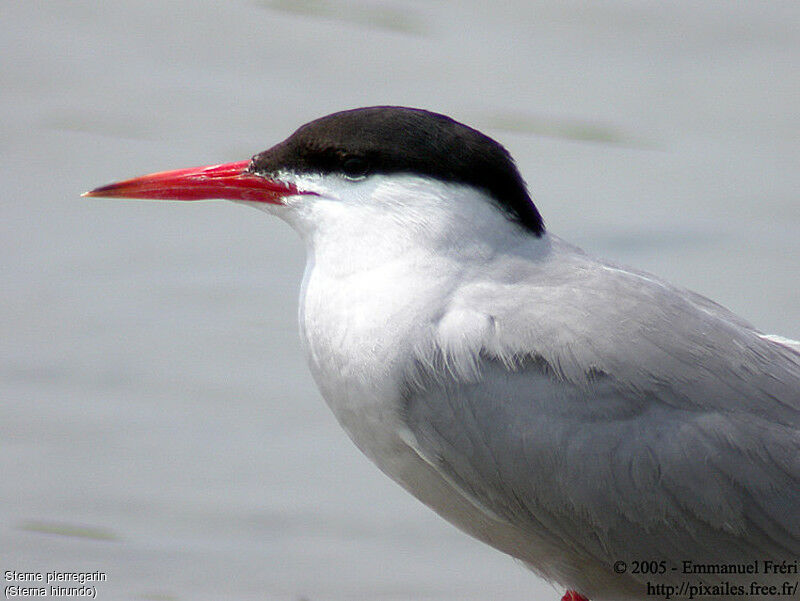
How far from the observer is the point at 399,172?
3.76 m

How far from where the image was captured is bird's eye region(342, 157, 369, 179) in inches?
149

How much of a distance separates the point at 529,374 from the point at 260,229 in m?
3.90

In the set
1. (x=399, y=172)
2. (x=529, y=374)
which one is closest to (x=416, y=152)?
(x=399, y=172)

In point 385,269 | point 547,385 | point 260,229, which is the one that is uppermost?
point 385,269

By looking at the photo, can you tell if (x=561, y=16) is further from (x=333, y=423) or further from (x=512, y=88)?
(x=333, y=423)

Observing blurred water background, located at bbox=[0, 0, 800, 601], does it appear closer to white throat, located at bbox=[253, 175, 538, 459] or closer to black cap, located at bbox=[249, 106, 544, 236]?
white throat, located at bbox=[253, 175, 538, 459]

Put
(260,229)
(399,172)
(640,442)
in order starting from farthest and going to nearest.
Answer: (260,229) < (399,172) < (640,442)

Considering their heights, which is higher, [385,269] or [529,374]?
[385,269]

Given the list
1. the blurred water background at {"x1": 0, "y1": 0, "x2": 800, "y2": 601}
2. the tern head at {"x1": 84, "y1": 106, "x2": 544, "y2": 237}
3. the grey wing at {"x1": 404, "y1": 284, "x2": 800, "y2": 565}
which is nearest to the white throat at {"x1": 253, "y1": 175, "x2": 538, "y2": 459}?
the tern head at {"x1": 84, "y1": 106, "x2": 544, "y2": 237}

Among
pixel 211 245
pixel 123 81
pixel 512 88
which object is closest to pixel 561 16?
pixel 512 88

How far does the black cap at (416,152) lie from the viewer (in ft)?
12.2

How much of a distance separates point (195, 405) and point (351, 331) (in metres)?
2.44

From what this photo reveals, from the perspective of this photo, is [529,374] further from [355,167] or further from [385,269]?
[355,167]

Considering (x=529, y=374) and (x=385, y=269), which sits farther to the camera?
(x=385, y=269)
